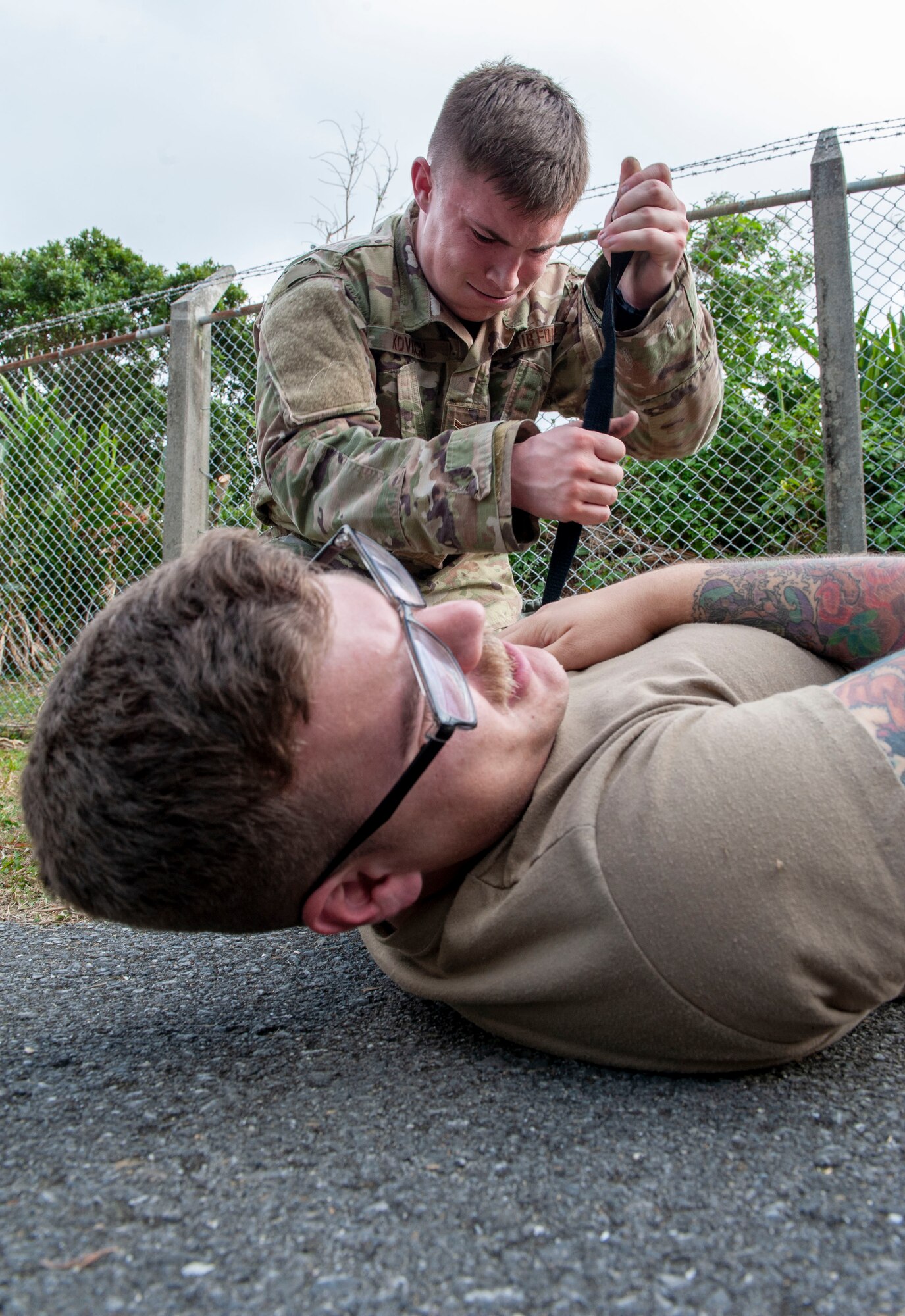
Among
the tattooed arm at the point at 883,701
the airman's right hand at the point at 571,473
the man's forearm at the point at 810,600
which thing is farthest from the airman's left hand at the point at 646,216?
the tattooed arm at the point at 883,701

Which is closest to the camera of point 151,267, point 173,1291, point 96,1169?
point 173,1291

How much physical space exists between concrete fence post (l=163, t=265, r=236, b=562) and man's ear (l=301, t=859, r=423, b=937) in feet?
11.7

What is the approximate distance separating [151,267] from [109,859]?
61.7 ft

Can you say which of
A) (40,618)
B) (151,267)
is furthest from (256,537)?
(151,267)

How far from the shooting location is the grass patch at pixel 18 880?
8.71ft

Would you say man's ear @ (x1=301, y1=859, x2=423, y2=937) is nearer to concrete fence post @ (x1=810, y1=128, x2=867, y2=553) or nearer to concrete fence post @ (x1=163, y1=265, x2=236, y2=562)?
concrete fence post @ (x1=810, y1=128, x2=867, y2=553)

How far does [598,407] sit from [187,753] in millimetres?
1262

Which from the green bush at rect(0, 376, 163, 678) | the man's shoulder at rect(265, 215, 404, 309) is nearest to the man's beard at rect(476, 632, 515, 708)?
the man's shoulder at rect(265, 215, 404, 309)

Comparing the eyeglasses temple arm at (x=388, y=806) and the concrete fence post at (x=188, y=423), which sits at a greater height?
the concrete fence post at (x=188, y=423)

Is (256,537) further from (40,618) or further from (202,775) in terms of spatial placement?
(40,618)

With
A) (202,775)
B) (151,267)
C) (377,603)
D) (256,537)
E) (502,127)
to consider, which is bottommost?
(202,775)

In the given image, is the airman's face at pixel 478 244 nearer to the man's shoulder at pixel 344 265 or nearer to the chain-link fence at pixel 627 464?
the man's shoulder at pixel 344 265

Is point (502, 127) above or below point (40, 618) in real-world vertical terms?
above

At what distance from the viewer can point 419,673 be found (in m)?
1.27
